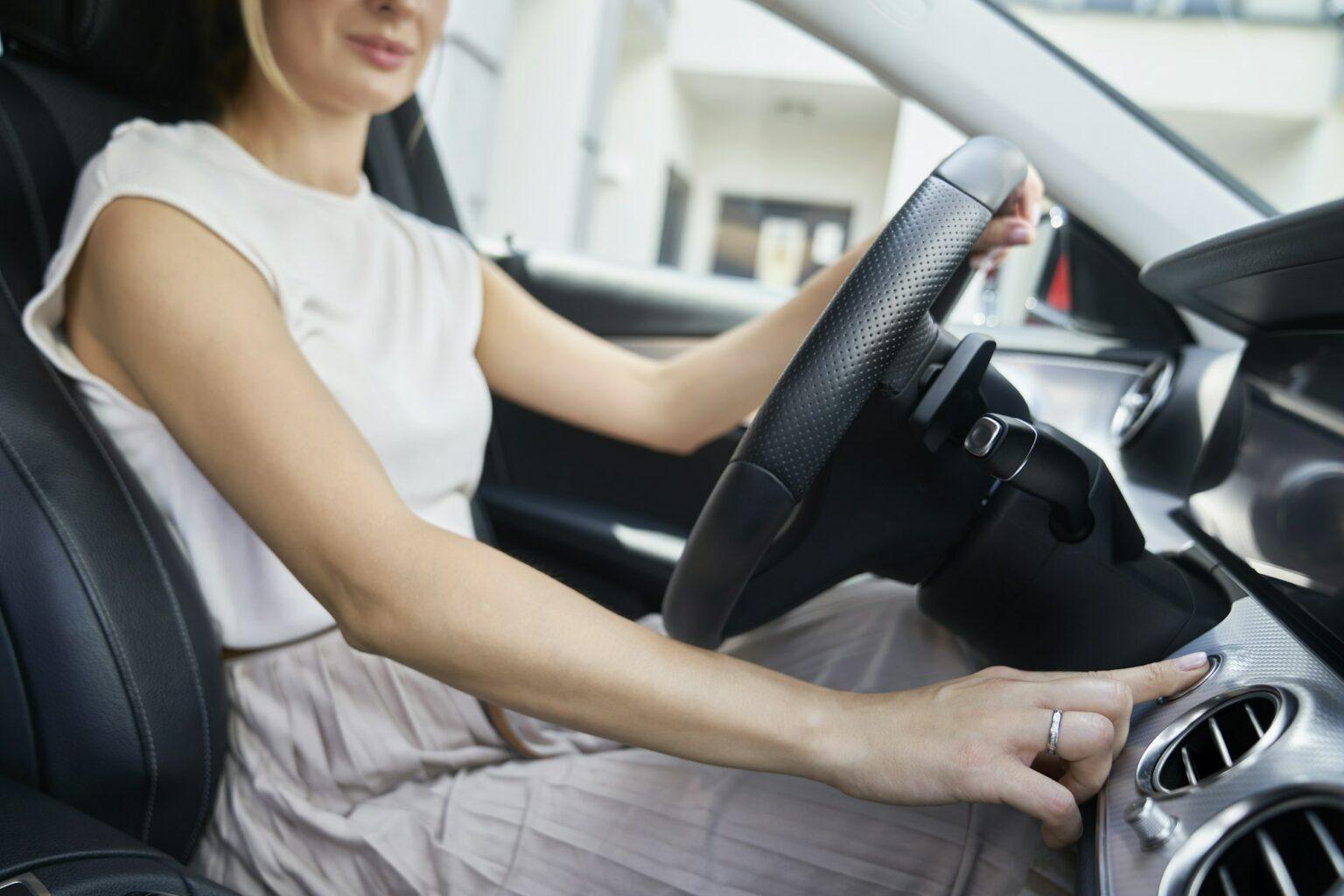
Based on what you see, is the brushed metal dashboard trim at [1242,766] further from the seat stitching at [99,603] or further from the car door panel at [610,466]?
the car door panel at [610,466]

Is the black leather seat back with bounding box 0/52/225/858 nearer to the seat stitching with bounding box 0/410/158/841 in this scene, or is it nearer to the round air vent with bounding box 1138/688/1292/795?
the seat stitching with bounding box 0/410/158/841

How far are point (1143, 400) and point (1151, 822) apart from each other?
0.59m

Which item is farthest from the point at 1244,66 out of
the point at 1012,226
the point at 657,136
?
the point at 657,136

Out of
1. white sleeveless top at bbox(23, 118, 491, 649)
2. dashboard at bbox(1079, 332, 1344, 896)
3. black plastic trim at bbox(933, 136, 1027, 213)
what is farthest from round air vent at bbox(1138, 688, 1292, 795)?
white sleeveless top at bbox(23, 118, 491, 649)

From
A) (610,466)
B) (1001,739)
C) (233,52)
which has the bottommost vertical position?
(610,466)

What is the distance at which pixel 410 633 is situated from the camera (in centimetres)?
60

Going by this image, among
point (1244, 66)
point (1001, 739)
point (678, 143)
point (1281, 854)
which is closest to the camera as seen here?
point (1281, 854)

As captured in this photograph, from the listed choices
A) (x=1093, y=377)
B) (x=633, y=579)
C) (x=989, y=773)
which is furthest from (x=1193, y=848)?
(x=633, y=579)

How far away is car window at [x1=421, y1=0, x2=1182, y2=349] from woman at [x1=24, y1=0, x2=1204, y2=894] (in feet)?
1.39

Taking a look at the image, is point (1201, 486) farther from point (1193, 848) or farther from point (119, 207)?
point (119, 207)

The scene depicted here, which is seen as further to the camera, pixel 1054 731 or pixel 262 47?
pixel 262 47

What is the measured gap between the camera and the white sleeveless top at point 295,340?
2.49 ft

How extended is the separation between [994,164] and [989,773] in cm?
33

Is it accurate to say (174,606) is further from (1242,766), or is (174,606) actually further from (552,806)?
(1242,766)
